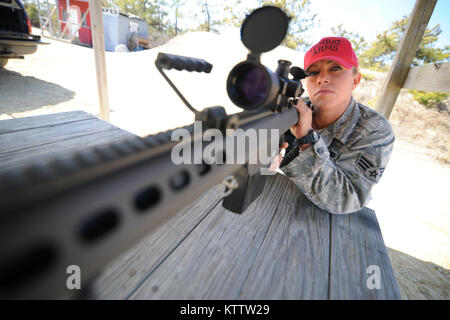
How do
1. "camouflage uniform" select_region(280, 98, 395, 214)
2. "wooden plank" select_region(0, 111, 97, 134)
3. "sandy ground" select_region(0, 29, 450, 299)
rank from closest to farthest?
1. "camouflage uniform" select_region(280, 98, 395, 214)
2. "wooden plank" select_region(0, 111, 97, 134)
3. "sandy ground" select_region(0, 29, 450, 299)

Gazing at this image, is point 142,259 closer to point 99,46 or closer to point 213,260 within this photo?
point 213,260

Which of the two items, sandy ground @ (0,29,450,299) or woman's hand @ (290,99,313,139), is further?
sandy ground @ (0,29,450,299)

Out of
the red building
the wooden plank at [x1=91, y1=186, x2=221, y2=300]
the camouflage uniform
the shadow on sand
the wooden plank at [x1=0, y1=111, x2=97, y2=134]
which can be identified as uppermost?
the red building

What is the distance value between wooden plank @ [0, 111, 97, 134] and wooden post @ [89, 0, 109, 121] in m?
1.64

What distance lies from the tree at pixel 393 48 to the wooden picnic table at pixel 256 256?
63.9ft

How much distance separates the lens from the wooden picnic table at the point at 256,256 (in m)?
0.88

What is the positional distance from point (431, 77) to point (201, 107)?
7.87 m

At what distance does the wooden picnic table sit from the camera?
88 cm

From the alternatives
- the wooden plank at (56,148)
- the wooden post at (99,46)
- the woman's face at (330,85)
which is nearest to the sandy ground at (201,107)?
the wooden post at (99,46)

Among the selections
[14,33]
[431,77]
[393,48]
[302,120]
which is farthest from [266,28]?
[393,48]

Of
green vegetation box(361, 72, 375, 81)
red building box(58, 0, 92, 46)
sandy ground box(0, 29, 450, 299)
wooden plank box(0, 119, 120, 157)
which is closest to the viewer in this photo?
wooden plank box(0, 119, 120, 157)

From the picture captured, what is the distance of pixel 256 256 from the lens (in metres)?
1.05

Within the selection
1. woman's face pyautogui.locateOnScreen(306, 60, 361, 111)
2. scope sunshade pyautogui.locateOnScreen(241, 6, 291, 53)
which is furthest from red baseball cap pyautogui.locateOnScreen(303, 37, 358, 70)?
scope sunshade pyautogui.locateOnScreen(241, 6, 291, 53)

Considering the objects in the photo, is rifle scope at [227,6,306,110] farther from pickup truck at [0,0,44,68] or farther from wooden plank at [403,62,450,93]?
pickup truck at [0,0,44,68]
